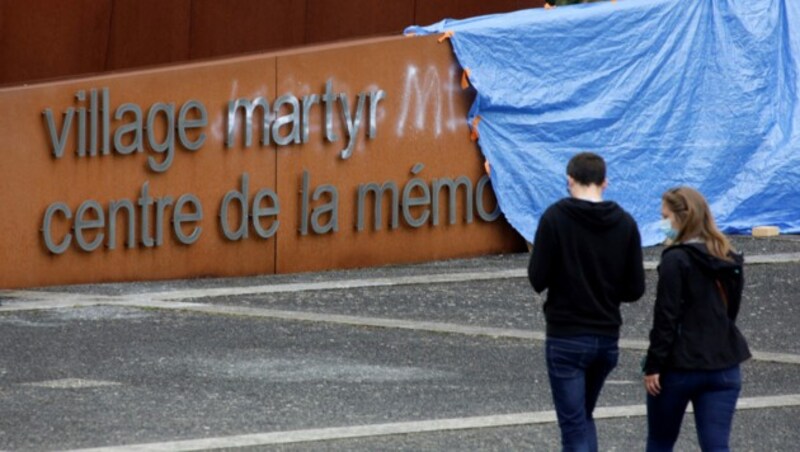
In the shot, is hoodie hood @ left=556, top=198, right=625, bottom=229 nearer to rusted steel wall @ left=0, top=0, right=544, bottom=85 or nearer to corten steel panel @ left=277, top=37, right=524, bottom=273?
corten steel panel @ left=277, top=37, right=524, bottom=273

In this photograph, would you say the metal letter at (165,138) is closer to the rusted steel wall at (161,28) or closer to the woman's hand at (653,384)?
the rusted steel wall at (161,28)

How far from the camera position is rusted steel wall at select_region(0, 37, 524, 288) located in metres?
16.2

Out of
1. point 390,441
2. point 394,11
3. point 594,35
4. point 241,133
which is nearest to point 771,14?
point 594,35

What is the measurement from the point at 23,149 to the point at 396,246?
161 inches

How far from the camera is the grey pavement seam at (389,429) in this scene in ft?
30.1

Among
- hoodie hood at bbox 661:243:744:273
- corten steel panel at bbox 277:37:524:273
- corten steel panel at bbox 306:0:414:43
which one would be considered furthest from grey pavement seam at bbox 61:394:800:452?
corten steel panel at bbox 306:0:414:43

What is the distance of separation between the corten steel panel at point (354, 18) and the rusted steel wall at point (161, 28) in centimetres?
1

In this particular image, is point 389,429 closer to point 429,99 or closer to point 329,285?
point 329,285

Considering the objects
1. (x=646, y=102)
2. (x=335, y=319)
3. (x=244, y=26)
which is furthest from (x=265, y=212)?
(x=646, y=102)

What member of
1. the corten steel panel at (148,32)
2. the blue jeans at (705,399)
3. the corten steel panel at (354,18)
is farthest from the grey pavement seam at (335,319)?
the blue jeans at (705,399)

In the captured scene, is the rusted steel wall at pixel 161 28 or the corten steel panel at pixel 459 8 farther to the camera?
the corten steel panel at pixel 459 8

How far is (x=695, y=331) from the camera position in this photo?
7.64 m

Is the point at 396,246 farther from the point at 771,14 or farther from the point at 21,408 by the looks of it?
the point at 21,408

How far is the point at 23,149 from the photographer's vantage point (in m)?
16.0
